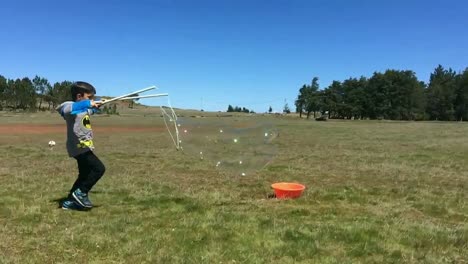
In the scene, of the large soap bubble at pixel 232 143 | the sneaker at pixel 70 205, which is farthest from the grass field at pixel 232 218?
the large soap bubble at pixel 232 143

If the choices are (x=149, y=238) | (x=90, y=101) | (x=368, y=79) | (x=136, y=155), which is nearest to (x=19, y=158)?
(x=136, y=155)

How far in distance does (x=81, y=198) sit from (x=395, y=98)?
15525 cm

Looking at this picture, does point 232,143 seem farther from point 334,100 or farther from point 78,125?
point 334,100

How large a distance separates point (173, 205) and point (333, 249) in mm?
4074

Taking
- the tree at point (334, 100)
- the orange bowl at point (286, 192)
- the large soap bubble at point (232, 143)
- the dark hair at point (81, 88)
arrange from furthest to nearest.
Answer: the tree at point (334, 100) → the large soap bubble at point (232, 143) → the orange bowl at point (286, 192) → the dark hair at point (81, 88)

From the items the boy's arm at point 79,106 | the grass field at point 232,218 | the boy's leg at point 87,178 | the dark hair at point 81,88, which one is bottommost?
the grass field at point 232,218

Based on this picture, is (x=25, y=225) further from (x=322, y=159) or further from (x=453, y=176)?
(x=322, y=159)

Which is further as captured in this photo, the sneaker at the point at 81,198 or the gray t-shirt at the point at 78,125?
the sneaker at the point at 81,198

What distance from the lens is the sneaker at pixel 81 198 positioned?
944cm

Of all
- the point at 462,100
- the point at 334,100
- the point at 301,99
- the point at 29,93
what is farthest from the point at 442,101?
the point at 29,93

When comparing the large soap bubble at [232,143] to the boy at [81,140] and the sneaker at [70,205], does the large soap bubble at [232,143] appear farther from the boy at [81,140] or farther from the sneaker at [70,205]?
the sneaker at [70,205]

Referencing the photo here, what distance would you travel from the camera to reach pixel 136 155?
72.3 feet

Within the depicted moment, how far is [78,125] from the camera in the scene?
9391 mm

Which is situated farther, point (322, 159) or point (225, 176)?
point (322, 159)
